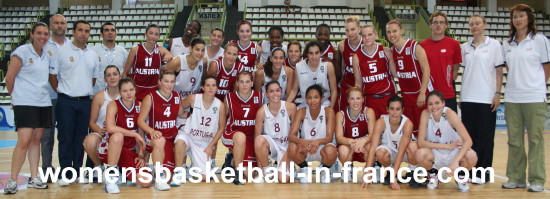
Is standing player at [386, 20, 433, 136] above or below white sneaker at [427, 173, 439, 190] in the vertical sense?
above

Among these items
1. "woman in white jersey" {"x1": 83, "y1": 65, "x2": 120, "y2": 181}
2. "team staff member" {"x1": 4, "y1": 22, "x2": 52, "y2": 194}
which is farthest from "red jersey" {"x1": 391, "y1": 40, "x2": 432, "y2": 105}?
"team staff member" {"x1": 4, "y1": 22, "x2": 52, "y2": 194}

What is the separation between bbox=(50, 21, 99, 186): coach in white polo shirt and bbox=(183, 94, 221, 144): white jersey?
963 millimetres

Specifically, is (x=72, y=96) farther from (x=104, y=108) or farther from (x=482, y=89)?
(x=482, y=89)

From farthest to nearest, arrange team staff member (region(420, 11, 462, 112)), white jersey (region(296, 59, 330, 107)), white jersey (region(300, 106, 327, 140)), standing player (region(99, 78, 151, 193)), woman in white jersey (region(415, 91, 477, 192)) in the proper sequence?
white jersey (region(296, 59, 330, 107)), white jersey (region(300, 106, 327, 140)), team staff member (region(420, 11, 462, 112)), standing player (region(99, 78, 151, 193)), woman in white jersey (region(415, 91, 477, 192))

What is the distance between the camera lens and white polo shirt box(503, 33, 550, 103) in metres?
4.32

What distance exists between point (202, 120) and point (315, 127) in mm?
1096

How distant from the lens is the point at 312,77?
526 cm

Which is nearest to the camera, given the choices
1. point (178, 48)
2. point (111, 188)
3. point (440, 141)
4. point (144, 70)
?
point (111, 188)

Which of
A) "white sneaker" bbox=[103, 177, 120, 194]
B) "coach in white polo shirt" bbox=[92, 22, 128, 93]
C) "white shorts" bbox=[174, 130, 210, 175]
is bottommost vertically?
"white sneaker" bbox=[103, 177, 120, 194]

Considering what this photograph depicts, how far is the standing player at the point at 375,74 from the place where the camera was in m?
5.02

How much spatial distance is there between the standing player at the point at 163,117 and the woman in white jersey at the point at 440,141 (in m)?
2.24

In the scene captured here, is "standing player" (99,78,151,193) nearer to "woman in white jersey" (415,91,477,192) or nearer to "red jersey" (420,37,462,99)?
"woman in white jersey" (415,91,477,192)

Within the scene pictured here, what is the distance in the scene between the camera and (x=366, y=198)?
13.2ft

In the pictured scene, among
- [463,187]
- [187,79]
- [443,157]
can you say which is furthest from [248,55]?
[463,187]
